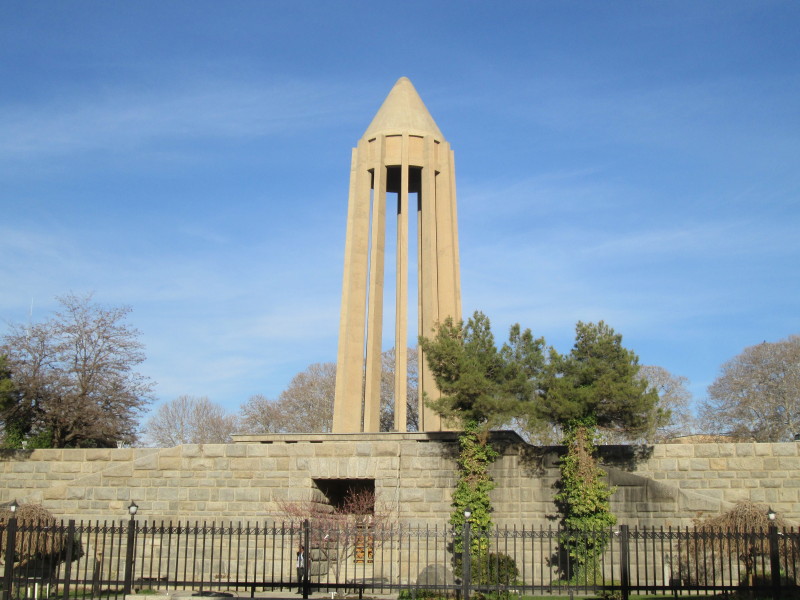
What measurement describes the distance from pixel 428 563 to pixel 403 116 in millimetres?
15717

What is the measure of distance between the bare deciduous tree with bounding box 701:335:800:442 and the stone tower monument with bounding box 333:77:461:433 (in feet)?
82.8

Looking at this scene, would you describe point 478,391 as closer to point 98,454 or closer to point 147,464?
point 147,464

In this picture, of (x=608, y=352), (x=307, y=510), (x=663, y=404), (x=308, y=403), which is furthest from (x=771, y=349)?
(x=307, y=510)

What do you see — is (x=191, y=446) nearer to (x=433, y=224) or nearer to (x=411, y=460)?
(x=411, y=460)

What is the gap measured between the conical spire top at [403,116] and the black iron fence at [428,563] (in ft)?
44.9

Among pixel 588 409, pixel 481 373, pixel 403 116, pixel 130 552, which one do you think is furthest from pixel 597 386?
pixel 403 116

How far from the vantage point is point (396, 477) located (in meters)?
21.1

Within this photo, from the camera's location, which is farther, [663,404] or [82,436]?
[663,404]

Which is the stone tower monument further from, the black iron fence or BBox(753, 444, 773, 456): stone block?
BBox(753, 444, 773, 456): stone block

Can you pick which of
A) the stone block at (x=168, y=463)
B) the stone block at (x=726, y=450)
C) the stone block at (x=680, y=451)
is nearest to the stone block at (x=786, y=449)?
the stone block at (x=726, y=450)

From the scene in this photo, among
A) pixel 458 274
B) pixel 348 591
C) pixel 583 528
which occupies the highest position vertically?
pixel 458 274

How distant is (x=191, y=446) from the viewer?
21984 mm

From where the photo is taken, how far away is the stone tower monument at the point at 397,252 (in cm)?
2655

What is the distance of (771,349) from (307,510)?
34376mm
